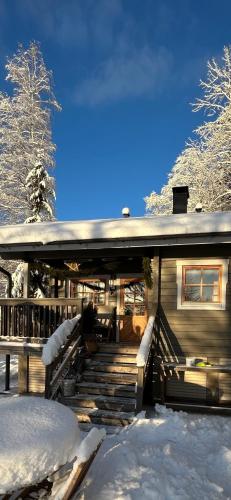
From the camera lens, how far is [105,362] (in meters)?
8.91

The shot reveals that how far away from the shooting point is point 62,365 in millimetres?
7840

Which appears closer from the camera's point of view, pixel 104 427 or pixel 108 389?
pixel 104 427

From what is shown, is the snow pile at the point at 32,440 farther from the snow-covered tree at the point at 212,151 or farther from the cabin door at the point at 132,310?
the snow-covered tree at the point at 212,151

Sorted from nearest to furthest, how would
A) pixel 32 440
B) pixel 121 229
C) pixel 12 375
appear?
pixel 32 440
pixel 121 229
pixel 12 375

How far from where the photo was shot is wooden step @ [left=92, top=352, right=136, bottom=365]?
8859 millimetres

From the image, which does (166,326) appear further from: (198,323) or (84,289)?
(84,289)

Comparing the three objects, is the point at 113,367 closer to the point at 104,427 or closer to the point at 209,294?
the point at 104,427

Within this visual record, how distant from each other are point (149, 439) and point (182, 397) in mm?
3261

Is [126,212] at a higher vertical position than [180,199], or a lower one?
lower

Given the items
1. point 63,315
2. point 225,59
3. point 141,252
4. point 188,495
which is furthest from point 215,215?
point 225,59

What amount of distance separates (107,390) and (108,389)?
3 cm

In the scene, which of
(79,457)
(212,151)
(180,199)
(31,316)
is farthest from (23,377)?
(212,151)

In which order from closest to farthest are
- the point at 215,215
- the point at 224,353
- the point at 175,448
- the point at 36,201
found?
the point at 175,448 < the point at 215,215 < the point at 224,353 < the point at 36,201

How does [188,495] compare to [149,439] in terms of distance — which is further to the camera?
[149,439]
